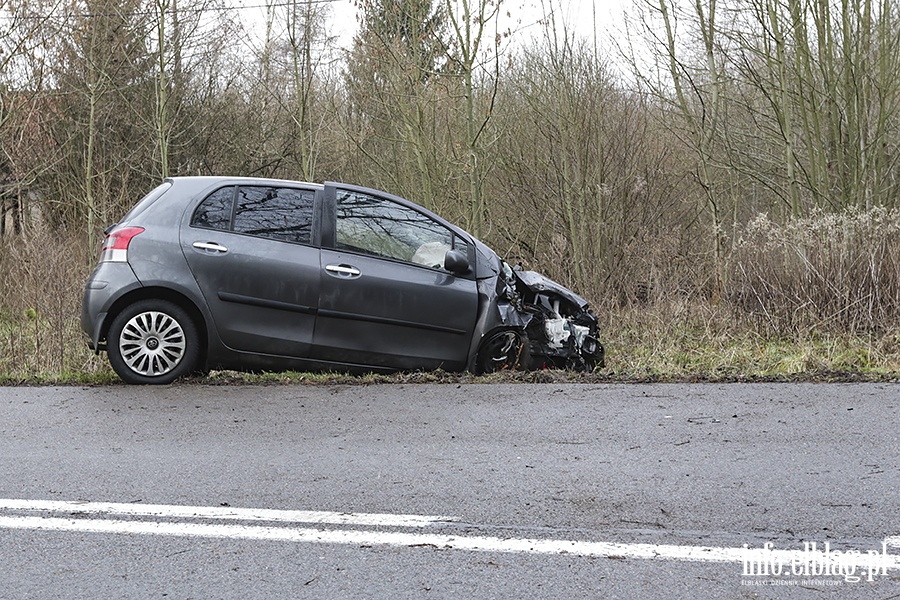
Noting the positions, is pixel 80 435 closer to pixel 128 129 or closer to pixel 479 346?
pixel 479 346

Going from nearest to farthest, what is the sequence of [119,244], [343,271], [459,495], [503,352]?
[459,495] < [119,244] < [343,271] < [503,352]

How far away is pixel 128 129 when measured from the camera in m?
24.0

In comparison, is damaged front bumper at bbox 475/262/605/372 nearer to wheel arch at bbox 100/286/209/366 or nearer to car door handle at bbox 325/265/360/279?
car door handle at bbox 325/265/360/279

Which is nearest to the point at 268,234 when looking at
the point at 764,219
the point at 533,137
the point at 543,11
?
the point at 764,219

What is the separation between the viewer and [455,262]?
796 cm

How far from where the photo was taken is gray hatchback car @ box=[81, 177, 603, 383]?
7566 millimetres

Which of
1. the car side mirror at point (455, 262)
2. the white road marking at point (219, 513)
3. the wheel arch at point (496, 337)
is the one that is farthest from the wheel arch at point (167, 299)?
the white road marking at point (219, 513)

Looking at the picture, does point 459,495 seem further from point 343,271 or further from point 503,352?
point 503,352

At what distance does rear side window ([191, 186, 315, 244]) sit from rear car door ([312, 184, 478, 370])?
0.65ft

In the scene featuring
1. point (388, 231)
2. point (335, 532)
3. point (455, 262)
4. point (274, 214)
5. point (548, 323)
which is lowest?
point (335, 532)

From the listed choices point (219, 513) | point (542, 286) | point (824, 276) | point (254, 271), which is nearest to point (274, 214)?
point (254, 271)

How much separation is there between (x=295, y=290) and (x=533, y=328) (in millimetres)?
2128

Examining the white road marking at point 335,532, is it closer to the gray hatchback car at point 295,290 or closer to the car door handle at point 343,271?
the gray hatchback car at point 295,290

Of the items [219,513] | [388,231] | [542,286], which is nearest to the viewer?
[219,513]
